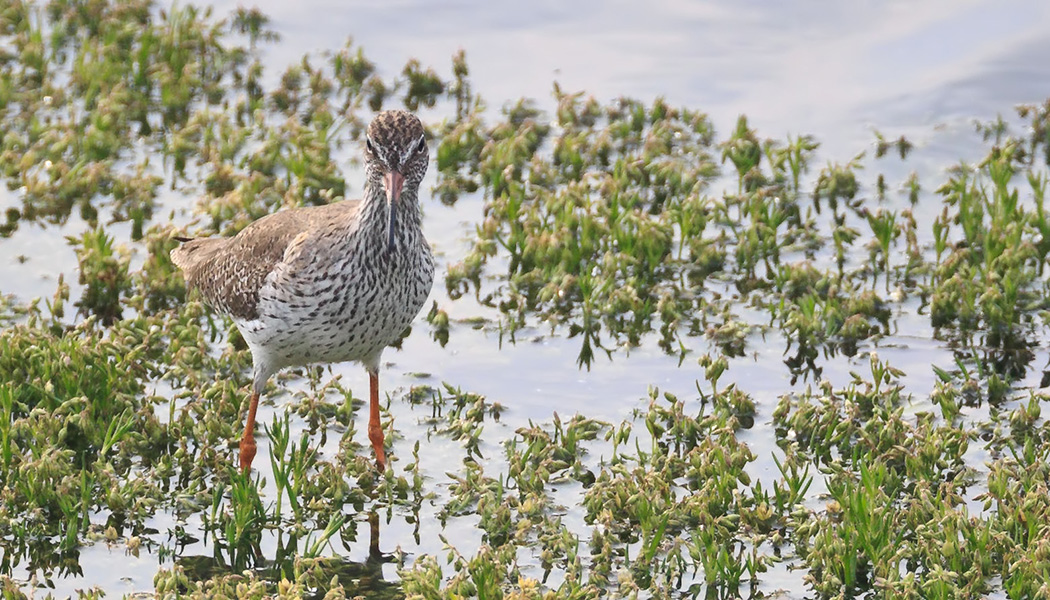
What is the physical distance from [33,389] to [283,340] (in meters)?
1.68

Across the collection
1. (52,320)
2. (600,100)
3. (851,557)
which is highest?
(600,100)

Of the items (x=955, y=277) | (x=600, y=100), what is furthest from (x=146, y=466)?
(x=600, y=100)

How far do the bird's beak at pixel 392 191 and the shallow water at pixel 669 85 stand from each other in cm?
159

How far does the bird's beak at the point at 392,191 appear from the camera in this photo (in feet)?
24.1

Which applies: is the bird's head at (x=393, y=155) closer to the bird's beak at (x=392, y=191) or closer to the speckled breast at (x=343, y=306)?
the bird's beak at (x=392, y=191)

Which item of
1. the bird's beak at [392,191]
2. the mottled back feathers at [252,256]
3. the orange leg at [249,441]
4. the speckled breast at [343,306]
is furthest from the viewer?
the orange leg at [249,441]

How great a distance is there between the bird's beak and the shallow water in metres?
1.59

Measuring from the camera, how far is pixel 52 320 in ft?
31.2

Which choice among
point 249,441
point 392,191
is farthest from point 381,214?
point 249,441

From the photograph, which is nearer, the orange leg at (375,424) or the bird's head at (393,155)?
the bird's head at (393,155)

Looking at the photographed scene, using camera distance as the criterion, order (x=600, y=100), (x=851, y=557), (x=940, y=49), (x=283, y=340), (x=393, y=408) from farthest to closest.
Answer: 1. (x=940, y=49)
2. (x=600, y=100)
3. (x=393, y=408)
4. (x=283, y=340)
5. (x=851, y=557)

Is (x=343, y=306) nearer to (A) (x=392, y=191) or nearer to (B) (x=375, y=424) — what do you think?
(A) (x=392, y=191)

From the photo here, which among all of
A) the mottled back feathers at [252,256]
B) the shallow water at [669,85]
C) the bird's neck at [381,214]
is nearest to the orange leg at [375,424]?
the shallow water at [669,85]

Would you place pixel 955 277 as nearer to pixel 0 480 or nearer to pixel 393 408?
pixel 393 408
